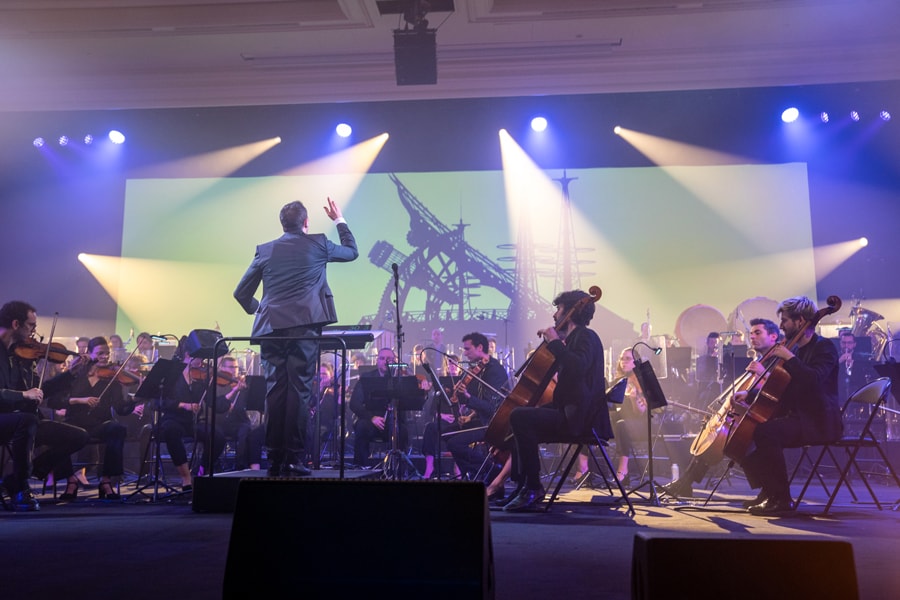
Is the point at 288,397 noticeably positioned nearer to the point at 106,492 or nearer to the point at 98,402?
the point at 106,492

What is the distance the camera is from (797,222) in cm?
1003

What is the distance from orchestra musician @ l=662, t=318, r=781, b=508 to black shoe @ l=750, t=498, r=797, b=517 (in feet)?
0.83

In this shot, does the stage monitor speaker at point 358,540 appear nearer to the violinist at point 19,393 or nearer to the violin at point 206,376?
the violinist at point 19,393

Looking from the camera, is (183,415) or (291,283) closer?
(291,283)

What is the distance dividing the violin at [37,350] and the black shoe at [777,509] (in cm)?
535

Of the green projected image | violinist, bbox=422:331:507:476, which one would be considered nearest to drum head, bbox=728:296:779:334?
the green projected image

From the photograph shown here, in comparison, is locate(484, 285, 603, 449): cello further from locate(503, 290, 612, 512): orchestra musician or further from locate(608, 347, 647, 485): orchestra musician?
locate(608, 347, 647, 485): orchestra musician

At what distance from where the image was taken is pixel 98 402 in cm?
700

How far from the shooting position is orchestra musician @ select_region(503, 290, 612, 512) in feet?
17.1

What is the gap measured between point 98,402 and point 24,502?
163 centimetres

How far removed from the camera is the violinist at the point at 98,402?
6773 millimetres

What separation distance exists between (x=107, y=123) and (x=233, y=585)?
11.3 meters

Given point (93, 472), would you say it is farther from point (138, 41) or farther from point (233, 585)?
point (233, 585)

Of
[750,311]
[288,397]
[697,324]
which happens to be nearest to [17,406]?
[288,397]
